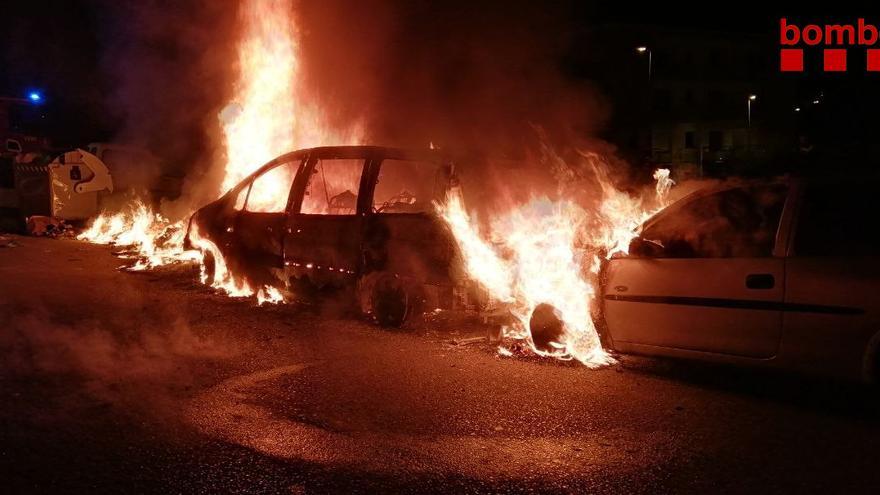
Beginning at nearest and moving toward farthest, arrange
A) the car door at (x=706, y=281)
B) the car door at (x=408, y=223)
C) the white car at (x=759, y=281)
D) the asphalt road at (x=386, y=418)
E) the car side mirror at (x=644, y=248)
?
the asphalt road at (x=386, y=418) → the white car at (x=759, y=281) → the car door at (x=706, y=281) → the car side mirror at (x=644, y=248) → the car door at (x=408, y=223)

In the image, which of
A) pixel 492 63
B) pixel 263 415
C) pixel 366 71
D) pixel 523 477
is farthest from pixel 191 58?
pixel 523 477

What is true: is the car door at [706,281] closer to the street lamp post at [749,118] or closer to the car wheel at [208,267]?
the car wheel at [208,267]

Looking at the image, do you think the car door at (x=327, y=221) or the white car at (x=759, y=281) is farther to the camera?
the car door at (x=327, y=221)

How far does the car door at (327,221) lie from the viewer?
7145mm

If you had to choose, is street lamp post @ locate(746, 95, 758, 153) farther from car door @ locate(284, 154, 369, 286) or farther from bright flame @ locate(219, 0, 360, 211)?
car door @ locate(284, 154, 369, 286)

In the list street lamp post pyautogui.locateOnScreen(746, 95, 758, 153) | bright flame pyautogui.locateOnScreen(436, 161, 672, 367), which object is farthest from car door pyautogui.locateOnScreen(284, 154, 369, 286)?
street lamp post pyautogui.locateOnScreen(746, 95, 758, 153)

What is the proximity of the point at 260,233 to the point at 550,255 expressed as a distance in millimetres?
3665

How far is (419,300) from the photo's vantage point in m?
6.79

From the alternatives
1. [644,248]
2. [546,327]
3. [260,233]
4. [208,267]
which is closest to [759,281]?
[644,248]

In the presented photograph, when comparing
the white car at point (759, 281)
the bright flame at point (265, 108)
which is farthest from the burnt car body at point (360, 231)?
the bright flame at point (265, 108)

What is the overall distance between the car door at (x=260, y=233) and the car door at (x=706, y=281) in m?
4.05

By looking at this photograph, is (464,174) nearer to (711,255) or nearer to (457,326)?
(457,326)

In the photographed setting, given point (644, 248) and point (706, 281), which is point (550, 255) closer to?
point (644, 248)

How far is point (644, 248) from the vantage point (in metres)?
5.25
